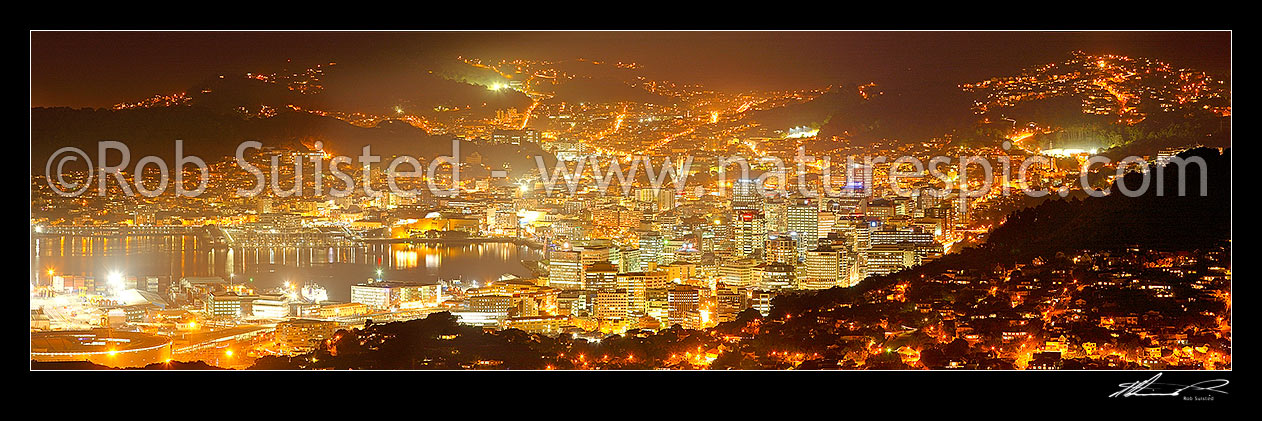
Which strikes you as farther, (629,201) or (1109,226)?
(629,201)

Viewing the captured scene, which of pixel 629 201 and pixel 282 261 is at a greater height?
pixel 629 201

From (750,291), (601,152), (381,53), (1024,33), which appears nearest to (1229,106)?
(1024,33)
